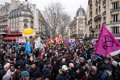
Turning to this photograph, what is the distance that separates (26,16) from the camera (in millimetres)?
87688

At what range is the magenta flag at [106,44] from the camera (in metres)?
11.7

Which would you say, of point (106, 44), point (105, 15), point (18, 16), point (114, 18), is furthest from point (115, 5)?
point (106, 44)

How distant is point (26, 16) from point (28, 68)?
251 ft

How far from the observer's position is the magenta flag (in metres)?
11.7

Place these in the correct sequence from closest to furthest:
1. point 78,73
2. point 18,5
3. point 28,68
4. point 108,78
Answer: point 108,78, point 78,73, point 28,68, point 18,5

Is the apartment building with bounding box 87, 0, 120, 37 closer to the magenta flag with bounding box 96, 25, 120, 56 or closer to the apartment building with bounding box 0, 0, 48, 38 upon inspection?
the apartment building with bounding box 0, 0, 48, 38

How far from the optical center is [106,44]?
11781mm

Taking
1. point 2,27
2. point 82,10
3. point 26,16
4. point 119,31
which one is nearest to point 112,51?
point 119,31

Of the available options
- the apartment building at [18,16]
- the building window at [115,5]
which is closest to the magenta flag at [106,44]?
the building window at [115,5]

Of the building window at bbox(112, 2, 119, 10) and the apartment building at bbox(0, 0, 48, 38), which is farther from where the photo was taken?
the apartment building at bbox(0, 0, 48, 38)

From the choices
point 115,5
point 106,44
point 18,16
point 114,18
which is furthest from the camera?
point 18,16

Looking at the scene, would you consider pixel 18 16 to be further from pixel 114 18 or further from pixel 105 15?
pixel 114 18

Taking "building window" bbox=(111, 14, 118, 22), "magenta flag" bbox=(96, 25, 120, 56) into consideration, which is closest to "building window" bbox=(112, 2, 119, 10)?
"building window" bbox=(111, 14, 118, 22)

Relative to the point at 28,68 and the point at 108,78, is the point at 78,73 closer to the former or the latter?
the point at 108,78
